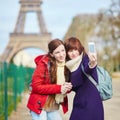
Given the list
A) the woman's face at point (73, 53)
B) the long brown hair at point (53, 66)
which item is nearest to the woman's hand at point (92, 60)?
the woman's face at point (73, 53)

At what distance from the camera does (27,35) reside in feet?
228

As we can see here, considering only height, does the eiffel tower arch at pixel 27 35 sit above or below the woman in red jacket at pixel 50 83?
above

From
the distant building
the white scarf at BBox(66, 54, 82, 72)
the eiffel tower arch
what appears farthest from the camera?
the distant building

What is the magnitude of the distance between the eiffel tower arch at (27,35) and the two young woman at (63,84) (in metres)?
59.9

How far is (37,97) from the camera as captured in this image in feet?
18.0

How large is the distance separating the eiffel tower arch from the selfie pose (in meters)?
60.3

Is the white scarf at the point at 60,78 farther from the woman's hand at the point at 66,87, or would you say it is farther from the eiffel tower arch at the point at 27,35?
the eiffel tower arch at the point at 27,35

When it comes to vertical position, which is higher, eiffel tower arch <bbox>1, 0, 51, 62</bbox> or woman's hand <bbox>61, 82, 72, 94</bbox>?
eiffel tower arch <bbox>1, 0, 51, 62</bbox>

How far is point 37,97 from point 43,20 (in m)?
60.9

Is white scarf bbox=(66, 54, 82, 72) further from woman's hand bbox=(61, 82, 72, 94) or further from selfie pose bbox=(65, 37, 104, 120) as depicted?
woman's hand bbox=(61, 82, 72, 94)

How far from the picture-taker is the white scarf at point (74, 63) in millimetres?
4998

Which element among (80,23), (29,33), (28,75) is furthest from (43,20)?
(28,75)

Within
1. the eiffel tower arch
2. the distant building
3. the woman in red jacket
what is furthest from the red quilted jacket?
the distant building

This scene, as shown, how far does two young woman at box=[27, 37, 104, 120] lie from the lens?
16.5 ft
